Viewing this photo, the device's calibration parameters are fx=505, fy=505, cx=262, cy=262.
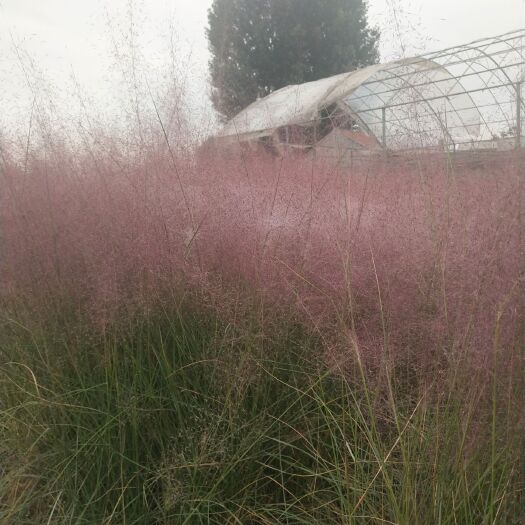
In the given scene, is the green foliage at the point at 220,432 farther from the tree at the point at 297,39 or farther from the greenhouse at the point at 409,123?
the tree at the point at 297,39

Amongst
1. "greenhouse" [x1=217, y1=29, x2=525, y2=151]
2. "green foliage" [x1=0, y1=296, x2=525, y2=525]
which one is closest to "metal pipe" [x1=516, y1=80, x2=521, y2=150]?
"greenhouse" [x1=217, y1=29, x2=525, y2=151]

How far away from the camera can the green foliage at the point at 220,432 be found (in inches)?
38.9

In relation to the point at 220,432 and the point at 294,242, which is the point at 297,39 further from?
the point at 220,432

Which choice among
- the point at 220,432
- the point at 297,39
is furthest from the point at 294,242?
the point at 297,39

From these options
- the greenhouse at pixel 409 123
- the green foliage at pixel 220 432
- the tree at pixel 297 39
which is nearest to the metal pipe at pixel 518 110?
the greenhouse at pixel 409 123

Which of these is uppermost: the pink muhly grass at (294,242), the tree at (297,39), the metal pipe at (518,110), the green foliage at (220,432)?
the tree at (297,39)

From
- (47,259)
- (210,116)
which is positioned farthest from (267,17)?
(47,259)

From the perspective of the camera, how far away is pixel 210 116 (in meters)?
2.28

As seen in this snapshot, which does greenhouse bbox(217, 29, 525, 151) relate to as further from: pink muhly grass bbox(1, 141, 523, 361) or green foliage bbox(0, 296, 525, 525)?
green foliage bbox(0, 296, 525, 525)

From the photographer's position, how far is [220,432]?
4.22ft

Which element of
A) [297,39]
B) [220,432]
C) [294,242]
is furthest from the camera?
[297,39]

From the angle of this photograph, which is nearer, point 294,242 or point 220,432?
point 220,432

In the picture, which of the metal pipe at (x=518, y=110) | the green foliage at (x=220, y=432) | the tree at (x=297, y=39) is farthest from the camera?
the tree at (x=297, y=39)

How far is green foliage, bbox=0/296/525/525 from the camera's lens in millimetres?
987
